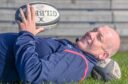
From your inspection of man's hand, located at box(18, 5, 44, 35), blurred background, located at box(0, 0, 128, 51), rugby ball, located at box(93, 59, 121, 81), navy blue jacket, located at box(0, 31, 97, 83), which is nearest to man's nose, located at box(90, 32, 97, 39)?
navy blue jacket, located at box(0, 31, 97, 83)

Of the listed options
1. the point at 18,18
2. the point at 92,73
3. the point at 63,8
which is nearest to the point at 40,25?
the point at 18,18

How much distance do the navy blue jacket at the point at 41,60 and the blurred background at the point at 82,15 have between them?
243 inches

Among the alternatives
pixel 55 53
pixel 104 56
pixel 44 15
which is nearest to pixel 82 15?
pixel 44 15

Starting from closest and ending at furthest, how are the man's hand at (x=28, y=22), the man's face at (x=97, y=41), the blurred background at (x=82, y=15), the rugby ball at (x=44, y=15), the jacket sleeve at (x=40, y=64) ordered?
1. the jacket sleeve at (x=40, y=64)
2. the man's hand at (x=28, y=22)
3. the man's face at (x=97, y=41)
4. the rugby ball at (x=44, y=15)
5. the blurred background at (x=82, y=15)

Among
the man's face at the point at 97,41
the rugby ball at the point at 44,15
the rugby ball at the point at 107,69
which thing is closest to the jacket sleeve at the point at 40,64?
the man's face at the point at 97,41

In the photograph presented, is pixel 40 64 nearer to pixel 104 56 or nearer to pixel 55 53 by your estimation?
pixel 55 53

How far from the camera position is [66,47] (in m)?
6.02

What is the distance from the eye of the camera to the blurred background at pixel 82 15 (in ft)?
40.5

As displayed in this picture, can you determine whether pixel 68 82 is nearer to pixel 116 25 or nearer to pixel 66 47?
pixel 66 47

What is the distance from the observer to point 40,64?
5691 mm

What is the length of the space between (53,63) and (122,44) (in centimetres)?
678

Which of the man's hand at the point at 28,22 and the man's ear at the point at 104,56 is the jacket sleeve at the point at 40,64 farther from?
the man's ear at the point at 104,56

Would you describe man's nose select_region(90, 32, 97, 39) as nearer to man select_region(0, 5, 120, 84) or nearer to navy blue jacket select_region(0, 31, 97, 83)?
man select_region(0, 5, 120, 84)

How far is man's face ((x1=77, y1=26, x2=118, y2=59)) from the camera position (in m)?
6.04
